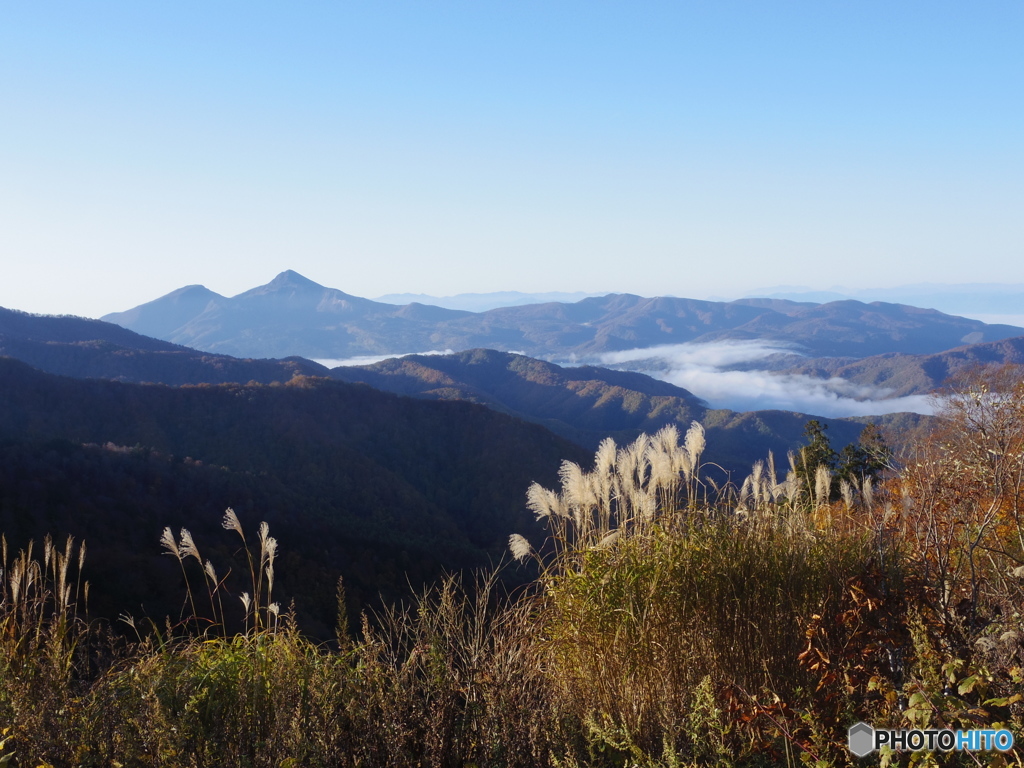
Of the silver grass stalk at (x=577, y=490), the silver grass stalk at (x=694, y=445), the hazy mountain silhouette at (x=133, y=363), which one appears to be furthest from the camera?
the hazy mountain silhouette at (x=133, y=363)

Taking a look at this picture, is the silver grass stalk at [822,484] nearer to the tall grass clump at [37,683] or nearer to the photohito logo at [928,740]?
the photohito logo at [928,740]

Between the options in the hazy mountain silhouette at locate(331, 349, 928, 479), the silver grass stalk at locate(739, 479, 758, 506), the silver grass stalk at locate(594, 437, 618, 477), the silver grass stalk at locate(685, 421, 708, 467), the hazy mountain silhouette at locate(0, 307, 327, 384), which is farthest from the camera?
the hazy mountain silhouette at locate(331, 349, 928, 479)

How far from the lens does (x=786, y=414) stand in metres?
132

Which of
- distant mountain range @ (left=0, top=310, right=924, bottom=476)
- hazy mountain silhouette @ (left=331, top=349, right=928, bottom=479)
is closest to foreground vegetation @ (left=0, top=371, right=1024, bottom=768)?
distant mountain range @ (left=0, top=310, right=924, bottom=476)

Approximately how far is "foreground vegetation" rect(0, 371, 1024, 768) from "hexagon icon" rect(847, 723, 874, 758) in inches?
2.2

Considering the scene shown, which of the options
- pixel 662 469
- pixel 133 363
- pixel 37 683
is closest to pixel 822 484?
pixel 662 469

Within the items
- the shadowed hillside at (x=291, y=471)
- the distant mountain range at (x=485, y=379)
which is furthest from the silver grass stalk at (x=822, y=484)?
the distant mountain range at (x=485, y=379)

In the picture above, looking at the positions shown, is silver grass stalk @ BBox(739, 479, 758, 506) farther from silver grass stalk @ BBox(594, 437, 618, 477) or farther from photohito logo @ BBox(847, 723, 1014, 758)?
photohito logo @ BBox(847, 723, 1014, 758)

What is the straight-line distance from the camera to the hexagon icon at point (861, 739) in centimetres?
225

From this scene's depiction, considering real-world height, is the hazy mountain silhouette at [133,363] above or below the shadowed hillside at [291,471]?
above

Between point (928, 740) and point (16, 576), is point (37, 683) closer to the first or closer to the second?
point (16, 576)

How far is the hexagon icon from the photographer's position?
225cm

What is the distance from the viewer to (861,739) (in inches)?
90.1

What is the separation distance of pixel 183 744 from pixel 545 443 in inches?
2676
